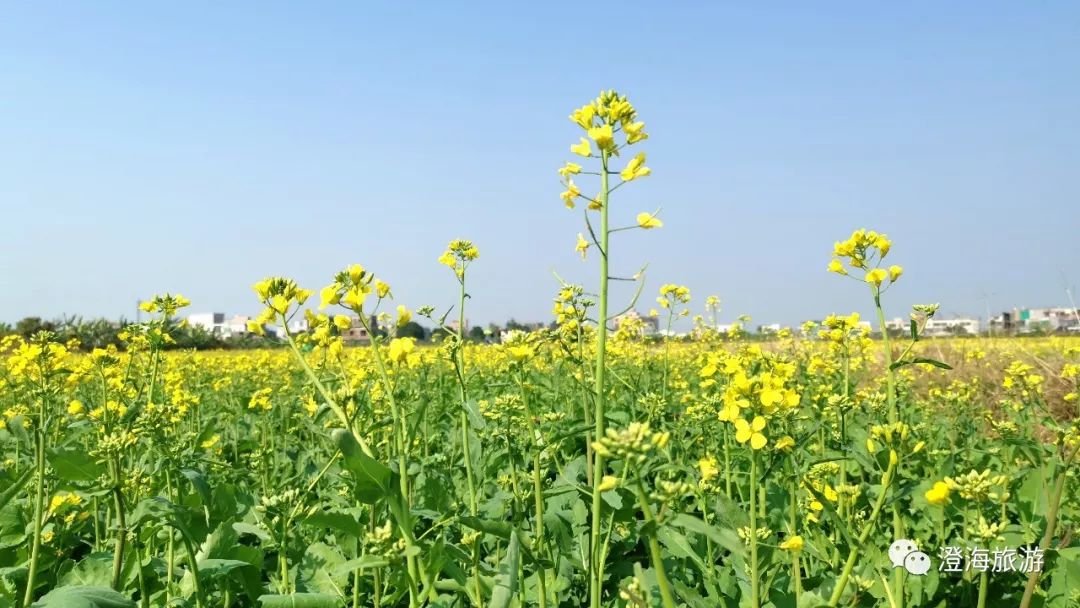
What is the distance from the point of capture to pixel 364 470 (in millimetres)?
1617

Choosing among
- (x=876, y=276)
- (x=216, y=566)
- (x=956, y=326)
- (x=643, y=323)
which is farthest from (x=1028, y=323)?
(x=216, y=566)

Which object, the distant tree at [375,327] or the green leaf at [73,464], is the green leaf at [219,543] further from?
the distant tree at [375,327]

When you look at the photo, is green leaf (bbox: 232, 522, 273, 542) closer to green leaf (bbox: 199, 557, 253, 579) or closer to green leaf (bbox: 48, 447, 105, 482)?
green leaf (bbox: 199, 557, 253, 579)

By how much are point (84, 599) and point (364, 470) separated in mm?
845

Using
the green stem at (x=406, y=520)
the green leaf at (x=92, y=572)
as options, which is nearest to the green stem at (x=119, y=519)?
the green leaf at (x=92, y=572)

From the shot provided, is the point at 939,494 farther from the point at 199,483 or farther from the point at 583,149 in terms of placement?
the point at 199,483

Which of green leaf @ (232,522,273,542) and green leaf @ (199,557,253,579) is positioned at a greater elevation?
green leaf @ (232,522,273,542)

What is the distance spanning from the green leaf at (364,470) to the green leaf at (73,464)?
1.32 m

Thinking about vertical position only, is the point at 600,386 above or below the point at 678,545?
above

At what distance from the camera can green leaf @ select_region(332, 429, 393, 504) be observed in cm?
154

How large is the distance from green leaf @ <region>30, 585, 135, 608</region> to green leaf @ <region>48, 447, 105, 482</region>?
0.69 metres

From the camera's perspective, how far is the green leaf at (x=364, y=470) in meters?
1.54

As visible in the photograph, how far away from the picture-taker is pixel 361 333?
258 cm

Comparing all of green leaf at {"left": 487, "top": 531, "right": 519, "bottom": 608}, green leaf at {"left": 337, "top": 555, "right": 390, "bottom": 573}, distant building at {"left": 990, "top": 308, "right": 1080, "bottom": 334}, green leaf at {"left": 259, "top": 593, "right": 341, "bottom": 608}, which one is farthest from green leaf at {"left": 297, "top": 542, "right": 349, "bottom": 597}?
distant building at {"left": 990, "top": 308, "right": 1080, "bottom": 334}
